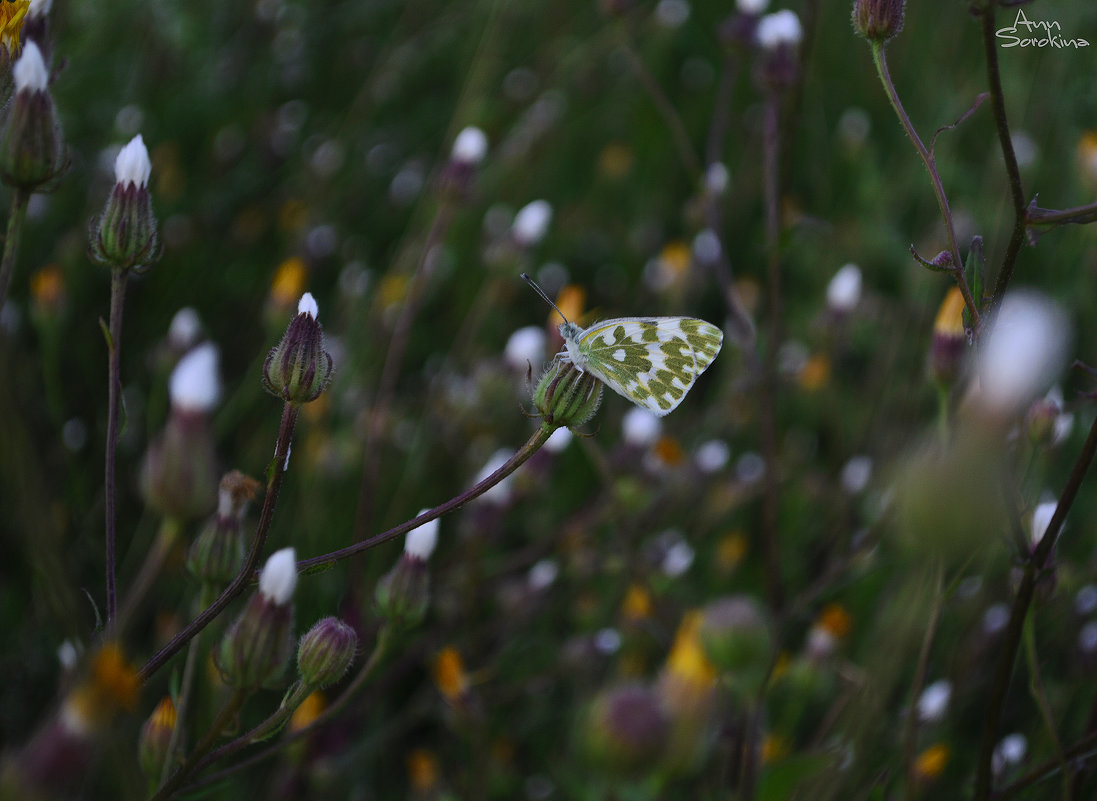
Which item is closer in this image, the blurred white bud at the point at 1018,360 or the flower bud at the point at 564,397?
the blurred white bud at the point at 1018,360

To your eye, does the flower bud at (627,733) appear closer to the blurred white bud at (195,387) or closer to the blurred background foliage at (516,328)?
the blurred background foliage at (516,328)

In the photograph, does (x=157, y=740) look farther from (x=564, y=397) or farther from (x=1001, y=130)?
(x=1001, y=130)

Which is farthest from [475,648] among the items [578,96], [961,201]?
[578,96]

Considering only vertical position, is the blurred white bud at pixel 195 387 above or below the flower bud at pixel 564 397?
above

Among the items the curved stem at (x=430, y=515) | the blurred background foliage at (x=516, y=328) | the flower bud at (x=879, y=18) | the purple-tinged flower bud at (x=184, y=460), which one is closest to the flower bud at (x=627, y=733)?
the blurred background foliage at (x=516, y=328)

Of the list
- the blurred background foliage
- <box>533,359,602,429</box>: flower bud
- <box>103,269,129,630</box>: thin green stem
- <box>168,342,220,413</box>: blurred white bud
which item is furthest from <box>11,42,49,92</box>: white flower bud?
<box>533,359,602,429</box>: flower bud

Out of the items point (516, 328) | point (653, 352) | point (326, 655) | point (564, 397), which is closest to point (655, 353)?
point (653, 352)

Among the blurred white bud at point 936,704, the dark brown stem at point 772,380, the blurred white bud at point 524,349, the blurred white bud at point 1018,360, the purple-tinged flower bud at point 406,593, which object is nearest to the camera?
the blurred white bud at point 1018,360

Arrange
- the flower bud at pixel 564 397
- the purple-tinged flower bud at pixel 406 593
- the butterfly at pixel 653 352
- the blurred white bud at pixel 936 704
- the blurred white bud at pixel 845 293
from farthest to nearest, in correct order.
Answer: the blurred white bud at pixel 845 293, the blurred white bud at pixel 936 704, the butterfly at pixel 653 352, the purple-tinged flower bud at pixel 406 593, the flower bud at pixel 564 397
